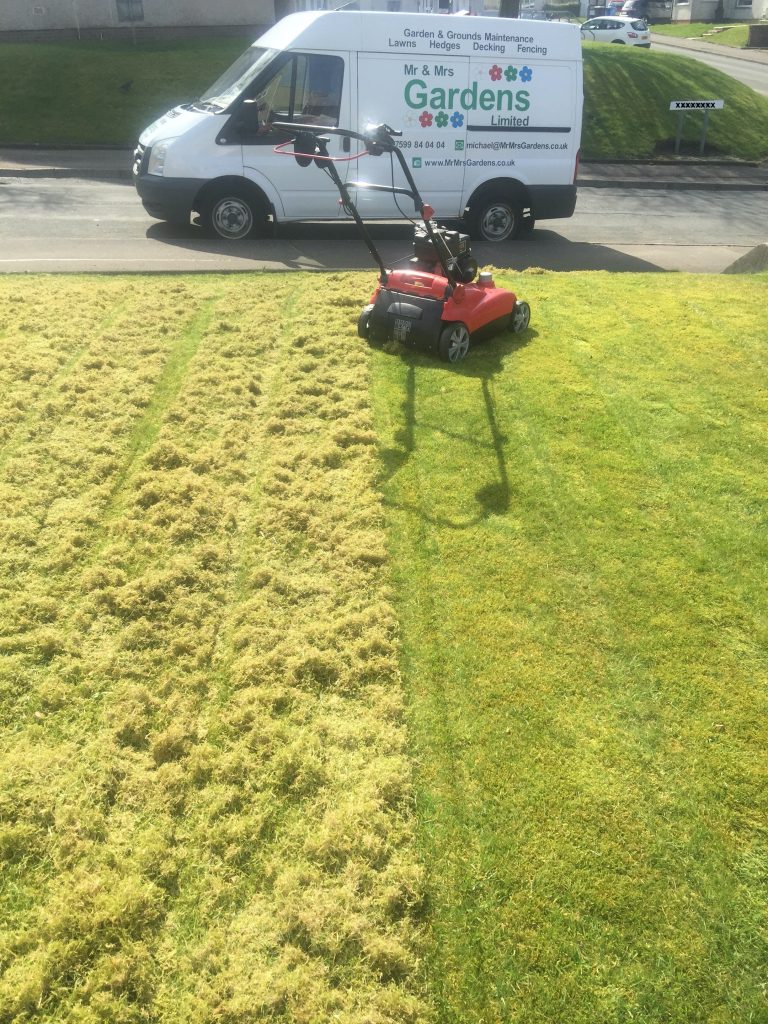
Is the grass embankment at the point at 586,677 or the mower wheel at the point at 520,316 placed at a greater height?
the mower wheel at the point at 520,316

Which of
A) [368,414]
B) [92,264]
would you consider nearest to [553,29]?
[92,264]

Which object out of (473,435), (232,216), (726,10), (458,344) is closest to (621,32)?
(726,10)

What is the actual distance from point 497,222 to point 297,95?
10.7 feet

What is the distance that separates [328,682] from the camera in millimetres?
3742

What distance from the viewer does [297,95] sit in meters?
10.4

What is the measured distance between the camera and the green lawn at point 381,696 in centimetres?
266

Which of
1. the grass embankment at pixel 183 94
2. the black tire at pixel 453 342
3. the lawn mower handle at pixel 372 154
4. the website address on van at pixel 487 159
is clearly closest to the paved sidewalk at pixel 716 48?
the grass embankment at pixel 183 94

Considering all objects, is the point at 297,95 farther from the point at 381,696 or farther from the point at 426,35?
the point at 381,696

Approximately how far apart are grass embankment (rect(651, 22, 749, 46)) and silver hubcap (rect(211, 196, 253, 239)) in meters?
41.9

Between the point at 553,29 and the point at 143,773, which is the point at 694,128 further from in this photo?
the point at 143,773

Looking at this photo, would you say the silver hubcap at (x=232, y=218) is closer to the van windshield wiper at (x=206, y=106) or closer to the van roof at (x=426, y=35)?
the van windshield wiper at (x=206, y=106)

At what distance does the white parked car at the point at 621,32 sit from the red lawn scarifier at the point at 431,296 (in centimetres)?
3457

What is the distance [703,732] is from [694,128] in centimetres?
2148

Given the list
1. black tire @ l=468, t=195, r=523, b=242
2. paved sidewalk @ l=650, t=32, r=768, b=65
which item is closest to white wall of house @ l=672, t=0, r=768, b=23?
paved sidewalk @ l=650, t=32, r=768, b=65
